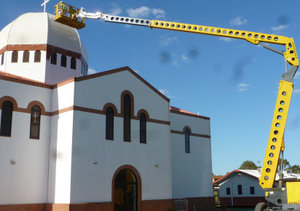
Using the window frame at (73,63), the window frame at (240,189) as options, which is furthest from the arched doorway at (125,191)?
the window frame at (240,189)

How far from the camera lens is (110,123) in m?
23.1

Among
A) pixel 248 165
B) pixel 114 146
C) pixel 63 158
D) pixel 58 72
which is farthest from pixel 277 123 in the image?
pixel 248 165

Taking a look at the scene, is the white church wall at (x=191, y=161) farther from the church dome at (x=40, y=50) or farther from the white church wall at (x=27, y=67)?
the white church wall at (x=27, y=67)

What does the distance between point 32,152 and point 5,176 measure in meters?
2.16

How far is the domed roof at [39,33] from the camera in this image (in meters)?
28.0

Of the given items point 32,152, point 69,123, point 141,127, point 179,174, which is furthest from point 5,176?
point 179,174

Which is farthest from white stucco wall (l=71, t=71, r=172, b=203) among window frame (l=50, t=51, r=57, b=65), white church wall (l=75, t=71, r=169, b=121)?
window frame (l=50, t=51, r=57, b=65)

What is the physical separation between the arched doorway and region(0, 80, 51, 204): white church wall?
4614 millimetres

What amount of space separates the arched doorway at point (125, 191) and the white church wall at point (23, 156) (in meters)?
4.61

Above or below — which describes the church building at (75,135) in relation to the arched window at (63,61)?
below

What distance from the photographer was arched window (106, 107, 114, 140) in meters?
22.9

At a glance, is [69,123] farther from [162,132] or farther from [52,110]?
[162,132]

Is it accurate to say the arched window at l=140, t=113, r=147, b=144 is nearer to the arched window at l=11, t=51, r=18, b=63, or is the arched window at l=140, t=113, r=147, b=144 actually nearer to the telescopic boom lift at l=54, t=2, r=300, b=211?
the telescopic boom lift at l=54, t=2, r=300, b=211

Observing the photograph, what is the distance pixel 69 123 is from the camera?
69.8 feet
